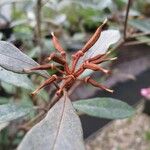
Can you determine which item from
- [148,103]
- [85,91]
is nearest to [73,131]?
[85,91]

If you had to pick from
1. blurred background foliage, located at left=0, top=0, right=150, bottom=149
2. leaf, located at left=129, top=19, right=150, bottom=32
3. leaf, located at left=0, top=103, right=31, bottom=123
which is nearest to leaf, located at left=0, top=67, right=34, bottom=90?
leaf, located at left=0, top=103, right=31, bottom=123

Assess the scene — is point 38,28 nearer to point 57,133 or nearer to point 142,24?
point 142,24

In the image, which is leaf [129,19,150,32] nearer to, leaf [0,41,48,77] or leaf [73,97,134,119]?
leaf [73,97,134,119]

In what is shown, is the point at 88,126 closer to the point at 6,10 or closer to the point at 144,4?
the point at 6,10

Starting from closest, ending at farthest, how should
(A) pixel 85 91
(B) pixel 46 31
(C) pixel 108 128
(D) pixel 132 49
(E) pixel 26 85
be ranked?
(E) pixel 26 85, (B) pixel 46 31, (A) pixel 85 91, (C) pixel 108 128, (D) pixel 132 49

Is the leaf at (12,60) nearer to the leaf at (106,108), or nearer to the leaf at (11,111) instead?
the leaf at (11,111)

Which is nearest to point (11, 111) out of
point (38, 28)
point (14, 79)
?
point (14, 79)
